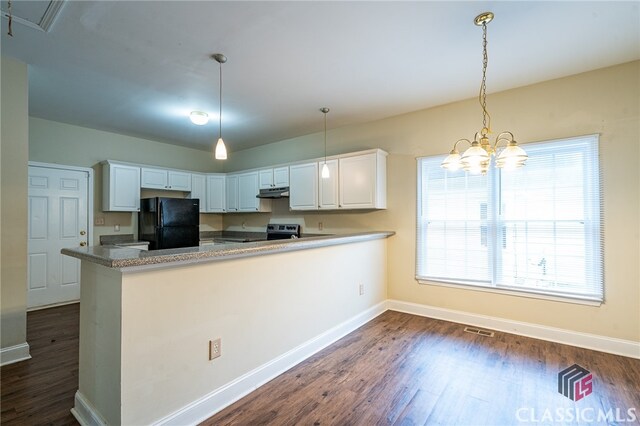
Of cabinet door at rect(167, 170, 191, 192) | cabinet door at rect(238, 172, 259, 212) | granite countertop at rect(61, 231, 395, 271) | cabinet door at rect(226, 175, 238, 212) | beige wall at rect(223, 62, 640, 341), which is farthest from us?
cabinet door at rect(226, 175, 238, 212)

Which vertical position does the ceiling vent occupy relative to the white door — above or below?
above

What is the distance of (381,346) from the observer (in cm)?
293


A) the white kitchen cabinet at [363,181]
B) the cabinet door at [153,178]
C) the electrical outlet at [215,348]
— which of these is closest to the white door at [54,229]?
the cabinet door at [153,178]

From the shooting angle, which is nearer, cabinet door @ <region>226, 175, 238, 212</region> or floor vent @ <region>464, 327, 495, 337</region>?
floor vent @ <region>464, 327, 495, 337</region>

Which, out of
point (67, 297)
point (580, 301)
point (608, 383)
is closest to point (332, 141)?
point (580, 301)

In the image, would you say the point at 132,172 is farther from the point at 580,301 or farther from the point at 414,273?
the point at 580,301

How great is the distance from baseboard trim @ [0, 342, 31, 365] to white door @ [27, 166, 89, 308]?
1906 mm

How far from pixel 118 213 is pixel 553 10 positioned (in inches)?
236

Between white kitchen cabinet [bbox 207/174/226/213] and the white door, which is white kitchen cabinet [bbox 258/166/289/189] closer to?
white kitchen cabinet [bbox 207/174/226/213]

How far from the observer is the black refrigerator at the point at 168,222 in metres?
4.66

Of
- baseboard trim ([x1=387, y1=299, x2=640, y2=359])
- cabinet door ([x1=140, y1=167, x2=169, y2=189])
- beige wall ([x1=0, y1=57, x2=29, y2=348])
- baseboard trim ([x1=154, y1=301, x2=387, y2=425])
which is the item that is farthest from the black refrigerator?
baseboard trim ([x1=387, y1=299, x2=640, y2=359])

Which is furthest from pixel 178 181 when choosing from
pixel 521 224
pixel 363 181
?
pixel 521 224

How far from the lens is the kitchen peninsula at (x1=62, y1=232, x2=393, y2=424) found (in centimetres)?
159

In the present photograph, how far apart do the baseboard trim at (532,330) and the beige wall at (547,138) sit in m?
0.05
